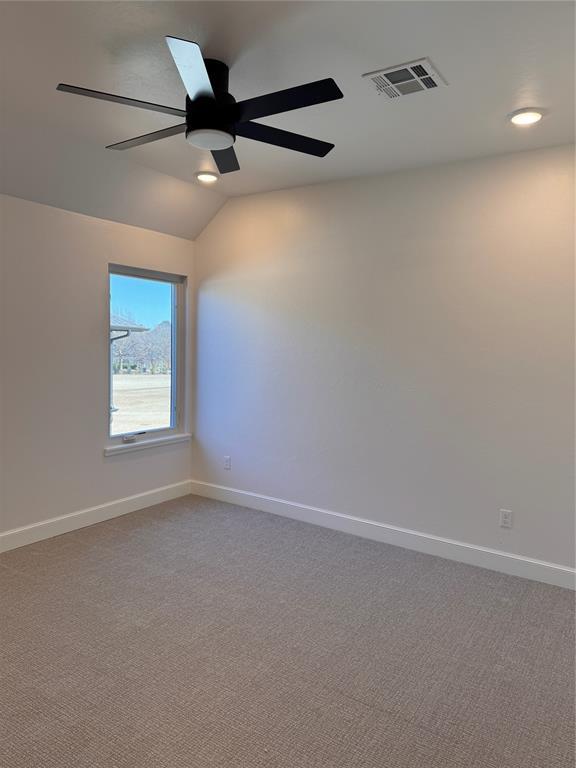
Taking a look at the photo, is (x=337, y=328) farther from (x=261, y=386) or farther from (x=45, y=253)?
(x=45, y=253)

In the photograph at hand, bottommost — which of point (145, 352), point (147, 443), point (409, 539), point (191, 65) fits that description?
point (409, 539)

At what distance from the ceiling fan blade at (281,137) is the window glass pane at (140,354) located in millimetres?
2307

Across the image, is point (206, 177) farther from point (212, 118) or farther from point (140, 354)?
point (212, 118)

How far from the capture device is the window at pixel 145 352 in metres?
4.29

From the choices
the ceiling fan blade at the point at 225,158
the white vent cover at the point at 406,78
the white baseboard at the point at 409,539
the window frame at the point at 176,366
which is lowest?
the white baseboard at the point at 409,539

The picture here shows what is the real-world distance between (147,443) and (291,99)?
322cm

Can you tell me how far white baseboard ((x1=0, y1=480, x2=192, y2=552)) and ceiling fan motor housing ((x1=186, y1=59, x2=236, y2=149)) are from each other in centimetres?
284

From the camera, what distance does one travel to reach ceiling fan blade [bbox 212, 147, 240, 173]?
2479 millimetres

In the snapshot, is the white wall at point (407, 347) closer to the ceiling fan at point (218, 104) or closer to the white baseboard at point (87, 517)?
the white baseboard at point (87, 517)

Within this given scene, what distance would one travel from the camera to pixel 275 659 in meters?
2.42

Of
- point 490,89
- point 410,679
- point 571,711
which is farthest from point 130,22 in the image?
point 571,711

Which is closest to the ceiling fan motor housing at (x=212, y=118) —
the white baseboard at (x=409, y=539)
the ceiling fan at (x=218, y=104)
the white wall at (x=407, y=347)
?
the ceiling fan at (x=218, y=104)

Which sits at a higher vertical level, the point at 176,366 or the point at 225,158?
the point at 225,158

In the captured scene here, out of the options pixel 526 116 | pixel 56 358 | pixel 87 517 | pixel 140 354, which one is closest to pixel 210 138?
pixel 526 116
